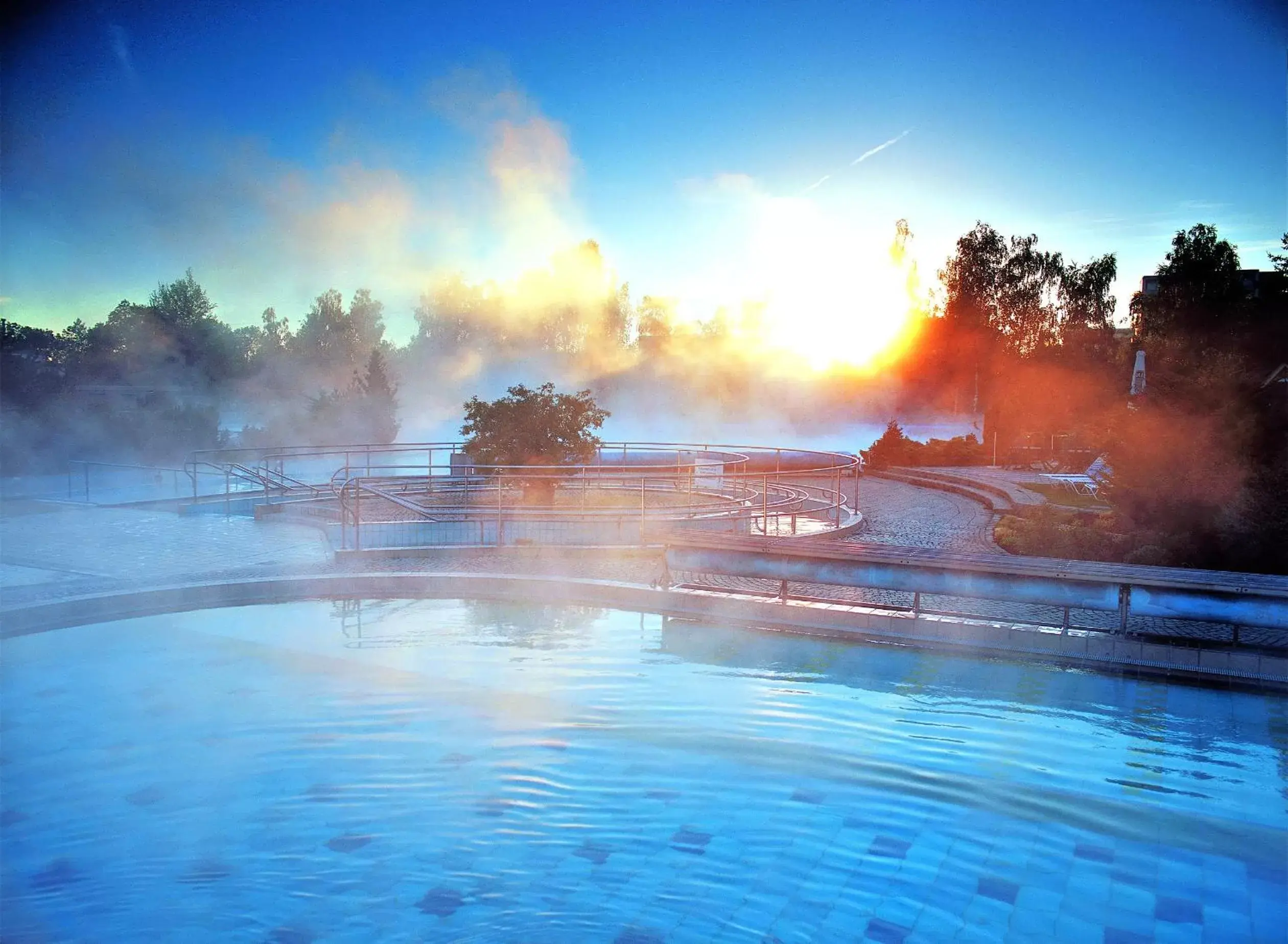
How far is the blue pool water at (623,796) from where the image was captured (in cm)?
260

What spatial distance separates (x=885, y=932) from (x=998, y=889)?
1.60 ft

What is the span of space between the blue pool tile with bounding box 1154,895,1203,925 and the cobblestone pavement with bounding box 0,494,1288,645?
2.56 m

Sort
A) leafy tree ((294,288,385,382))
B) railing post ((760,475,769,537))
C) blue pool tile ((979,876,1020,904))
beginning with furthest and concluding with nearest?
leafy tree ((294,288,385,382)) < railing post ((760,475,769,537)) < blue pool tile ((979,876,1020,904))

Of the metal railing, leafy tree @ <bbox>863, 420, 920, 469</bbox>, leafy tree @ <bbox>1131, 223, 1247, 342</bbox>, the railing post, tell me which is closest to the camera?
the metal railing

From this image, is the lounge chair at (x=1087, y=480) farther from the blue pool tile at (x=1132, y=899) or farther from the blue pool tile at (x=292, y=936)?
the blue pool tile at (x=292, y=936)

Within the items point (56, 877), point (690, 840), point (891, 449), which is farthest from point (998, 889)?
point (891, 449)

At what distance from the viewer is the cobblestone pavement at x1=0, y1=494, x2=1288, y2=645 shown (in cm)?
583

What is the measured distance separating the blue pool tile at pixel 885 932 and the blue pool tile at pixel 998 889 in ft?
1.21

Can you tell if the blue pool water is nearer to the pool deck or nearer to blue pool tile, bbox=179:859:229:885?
blue pool tile, bbox=179:859:229:885

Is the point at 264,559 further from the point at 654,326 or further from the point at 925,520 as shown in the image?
the point at 654,326

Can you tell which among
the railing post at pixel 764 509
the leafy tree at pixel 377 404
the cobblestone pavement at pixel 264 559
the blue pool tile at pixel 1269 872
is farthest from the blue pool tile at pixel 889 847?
the leafy tree at pixel 377 404

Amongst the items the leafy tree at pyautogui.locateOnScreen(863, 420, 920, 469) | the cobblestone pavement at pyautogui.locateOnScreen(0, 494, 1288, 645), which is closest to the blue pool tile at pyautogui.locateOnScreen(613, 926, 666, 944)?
the cobblestone pavement at pyautogui.locateOnScreen(0, 494, 1288, 645)

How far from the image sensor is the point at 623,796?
340cm

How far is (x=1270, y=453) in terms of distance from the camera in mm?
6754
